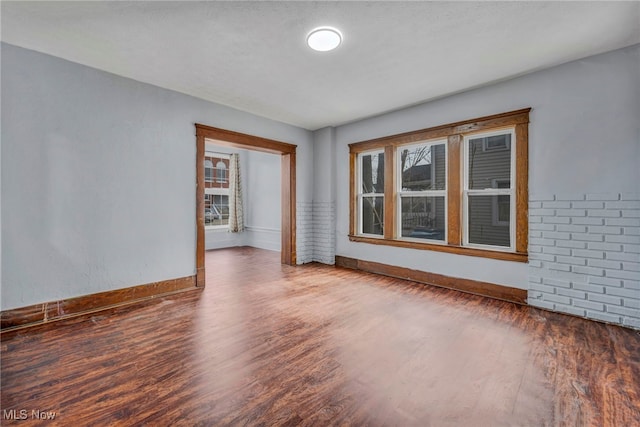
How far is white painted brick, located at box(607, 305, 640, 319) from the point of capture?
8.54ft

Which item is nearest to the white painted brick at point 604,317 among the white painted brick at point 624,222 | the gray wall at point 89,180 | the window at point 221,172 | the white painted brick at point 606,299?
the white painted brick at point 606,299

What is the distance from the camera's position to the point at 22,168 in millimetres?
2645

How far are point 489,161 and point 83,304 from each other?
4.98 meters

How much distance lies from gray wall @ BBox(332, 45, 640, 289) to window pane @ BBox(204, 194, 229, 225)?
5.77m

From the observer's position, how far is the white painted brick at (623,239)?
2.60m

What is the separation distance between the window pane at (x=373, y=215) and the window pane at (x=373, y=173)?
0.17 metres

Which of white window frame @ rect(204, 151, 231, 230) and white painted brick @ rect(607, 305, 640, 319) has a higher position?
white window frame @ rect(204, 151, 231, 230)

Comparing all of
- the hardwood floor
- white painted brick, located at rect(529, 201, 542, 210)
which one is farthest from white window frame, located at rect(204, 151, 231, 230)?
white painted brick, located at rect(529, 201, 542, 210)

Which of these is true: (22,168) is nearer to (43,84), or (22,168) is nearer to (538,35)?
(43,84)

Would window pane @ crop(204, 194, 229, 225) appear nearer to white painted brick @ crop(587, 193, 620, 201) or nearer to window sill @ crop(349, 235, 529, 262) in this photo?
window sill @ crop(349, 235, 529, 262)

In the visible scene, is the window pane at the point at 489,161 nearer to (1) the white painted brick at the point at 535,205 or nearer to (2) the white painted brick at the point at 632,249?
(1) the white painted brick at the point at 535,205

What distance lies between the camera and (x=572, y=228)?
291cm

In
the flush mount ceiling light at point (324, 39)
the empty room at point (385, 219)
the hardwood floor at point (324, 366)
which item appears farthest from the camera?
the flush mount ceiling light at point (324, 39)

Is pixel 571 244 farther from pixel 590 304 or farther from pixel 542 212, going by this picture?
pixel 590 304
